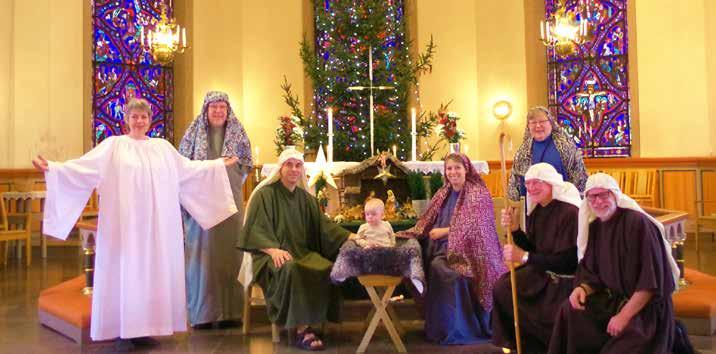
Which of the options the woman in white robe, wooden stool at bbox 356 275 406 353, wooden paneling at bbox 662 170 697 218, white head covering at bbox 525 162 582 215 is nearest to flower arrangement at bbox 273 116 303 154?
the woman in white robe

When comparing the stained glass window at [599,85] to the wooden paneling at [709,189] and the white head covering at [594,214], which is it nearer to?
the wooden paneling at [709,189]

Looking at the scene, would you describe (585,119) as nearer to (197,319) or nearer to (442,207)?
(442,207)

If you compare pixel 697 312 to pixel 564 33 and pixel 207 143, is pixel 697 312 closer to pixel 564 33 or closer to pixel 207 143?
pixel 207 143

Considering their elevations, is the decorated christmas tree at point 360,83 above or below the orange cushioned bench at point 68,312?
above

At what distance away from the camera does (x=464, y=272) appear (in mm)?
5707

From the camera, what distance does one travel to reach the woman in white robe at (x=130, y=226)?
18.2 feet

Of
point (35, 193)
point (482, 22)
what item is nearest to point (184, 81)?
point (35, 193)

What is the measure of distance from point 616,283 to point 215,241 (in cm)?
345

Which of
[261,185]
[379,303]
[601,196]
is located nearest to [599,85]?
[261,185]

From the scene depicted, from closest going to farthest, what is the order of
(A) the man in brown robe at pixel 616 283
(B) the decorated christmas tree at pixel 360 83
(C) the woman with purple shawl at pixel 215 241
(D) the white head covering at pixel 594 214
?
(A) the man in brown robe at pixel 616 283, (D) the white head covering at pixel 594 214, (C) the woman with purple shawl at pixel 215 241, (B) the decorated christmas tree at pixel 360 83

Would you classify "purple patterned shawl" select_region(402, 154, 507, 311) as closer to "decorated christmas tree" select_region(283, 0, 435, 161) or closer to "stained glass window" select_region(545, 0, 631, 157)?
"decorated christmas tree" select_region(283, 0, 435, 161)

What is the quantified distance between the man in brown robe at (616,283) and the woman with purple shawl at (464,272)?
1.15 m

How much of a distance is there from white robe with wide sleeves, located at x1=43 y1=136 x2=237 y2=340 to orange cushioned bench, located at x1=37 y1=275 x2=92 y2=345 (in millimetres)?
465

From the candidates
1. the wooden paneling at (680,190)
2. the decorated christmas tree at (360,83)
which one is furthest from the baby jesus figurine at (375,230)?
the wooden paneling at (680,190)
